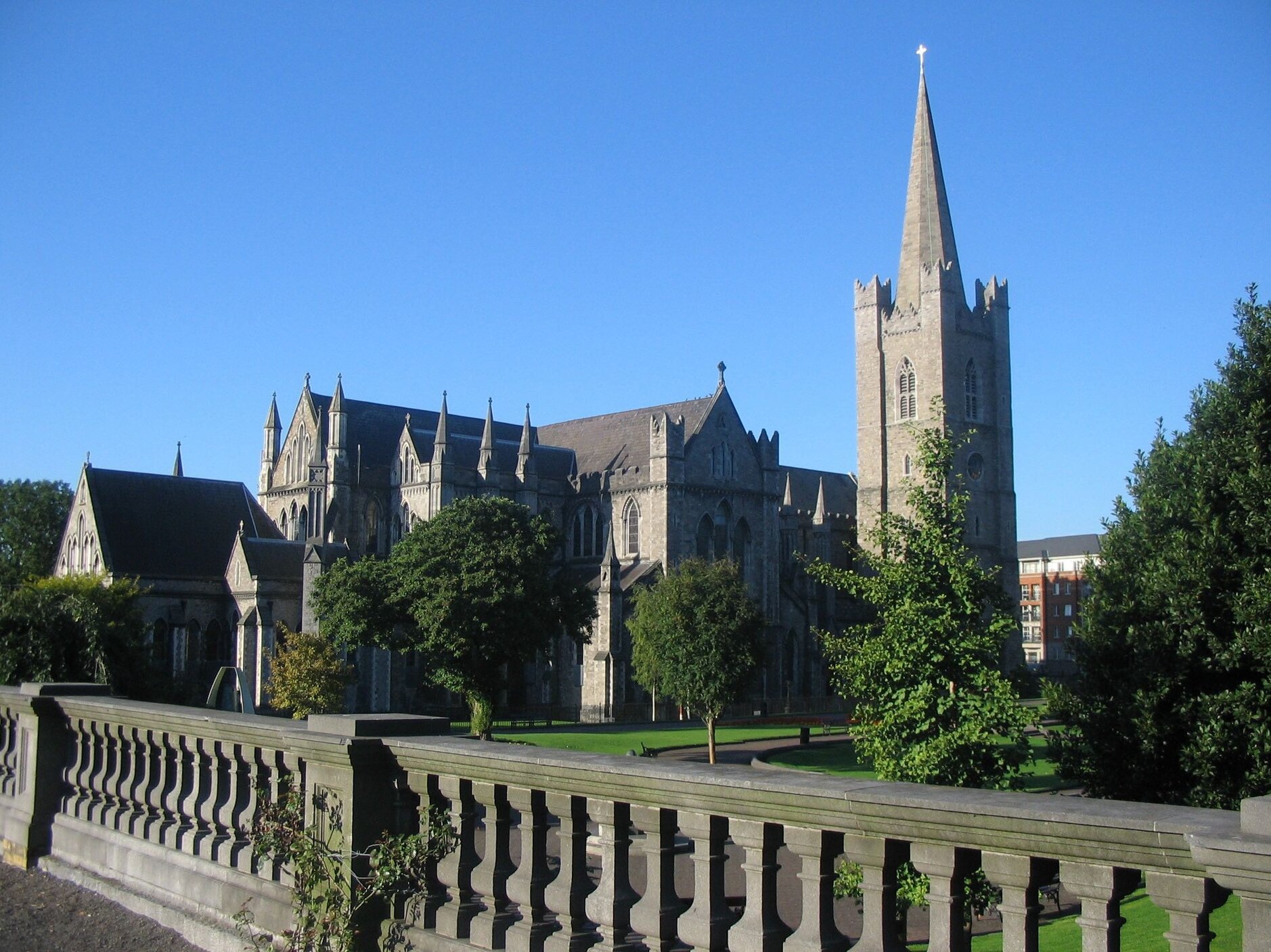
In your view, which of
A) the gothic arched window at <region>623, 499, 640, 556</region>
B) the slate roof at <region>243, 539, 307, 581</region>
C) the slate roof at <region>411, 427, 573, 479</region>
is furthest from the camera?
the slate roof at <region>411, 427, 573, 479</region>

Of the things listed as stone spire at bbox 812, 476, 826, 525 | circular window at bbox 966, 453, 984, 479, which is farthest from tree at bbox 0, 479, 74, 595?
circular window at bbox 966, 453, 984, 479

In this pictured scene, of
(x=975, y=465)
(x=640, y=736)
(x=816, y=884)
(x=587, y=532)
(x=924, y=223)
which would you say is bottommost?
(x=640, y=736)

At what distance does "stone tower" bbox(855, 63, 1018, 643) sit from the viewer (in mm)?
75312

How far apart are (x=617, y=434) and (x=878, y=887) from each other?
217ft

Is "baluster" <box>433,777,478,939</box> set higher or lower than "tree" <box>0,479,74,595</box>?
lower

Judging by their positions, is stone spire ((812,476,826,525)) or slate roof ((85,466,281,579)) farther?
stone spire ((812,476,826,525))

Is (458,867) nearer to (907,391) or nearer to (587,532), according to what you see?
(587,532)

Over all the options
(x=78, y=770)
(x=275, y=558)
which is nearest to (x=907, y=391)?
(x=275, y=558)

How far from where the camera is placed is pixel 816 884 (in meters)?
4.96

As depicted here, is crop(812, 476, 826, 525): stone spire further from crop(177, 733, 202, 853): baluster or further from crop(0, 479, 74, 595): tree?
crop(177, 733, 202, 853): baluster

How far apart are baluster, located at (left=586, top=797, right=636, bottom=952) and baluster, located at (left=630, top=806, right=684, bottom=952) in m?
0.12

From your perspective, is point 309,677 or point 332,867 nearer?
point 332,867

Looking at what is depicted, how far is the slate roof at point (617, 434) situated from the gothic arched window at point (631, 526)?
7.67 feet

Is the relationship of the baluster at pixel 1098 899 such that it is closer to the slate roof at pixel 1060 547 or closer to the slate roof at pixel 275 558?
the slate roof at pixel 275 558
